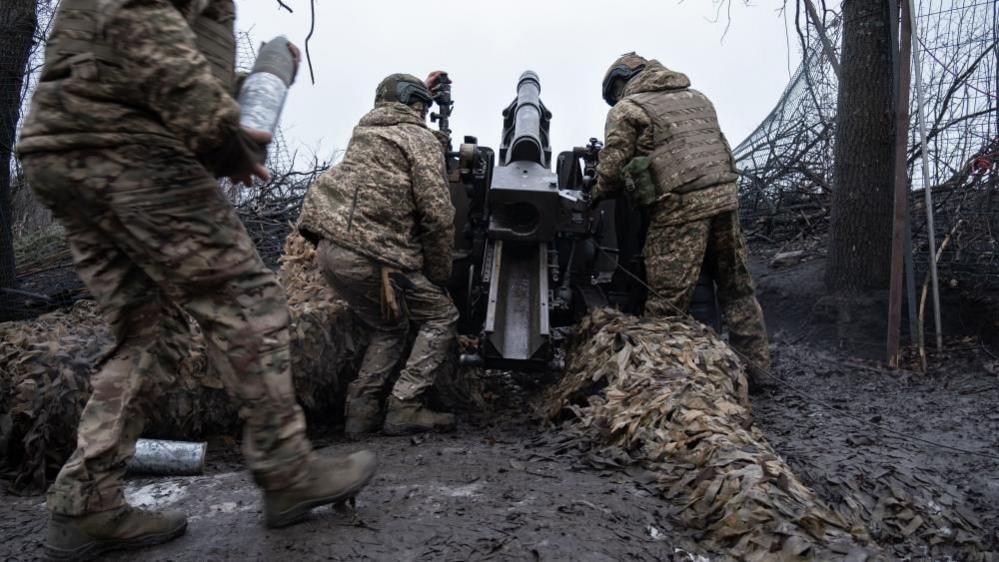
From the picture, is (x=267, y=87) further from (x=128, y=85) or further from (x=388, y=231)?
(x=388, y=231)

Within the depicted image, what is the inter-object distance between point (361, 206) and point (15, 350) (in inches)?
76.5

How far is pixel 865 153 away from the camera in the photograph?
6.77 metres

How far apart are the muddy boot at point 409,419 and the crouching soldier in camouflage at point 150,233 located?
1.97 metres

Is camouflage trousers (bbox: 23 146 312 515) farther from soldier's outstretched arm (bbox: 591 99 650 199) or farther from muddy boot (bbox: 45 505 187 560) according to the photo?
soldier's outstretched arm (bbox: 591 99 650 199)

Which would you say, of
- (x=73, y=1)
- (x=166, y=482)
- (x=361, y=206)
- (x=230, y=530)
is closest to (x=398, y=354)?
(x=361, y=206)

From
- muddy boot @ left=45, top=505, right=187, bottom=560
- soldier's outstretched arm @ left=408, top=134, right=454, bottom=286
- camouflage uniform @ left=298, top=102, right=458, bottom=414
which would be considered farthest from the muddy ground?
soldier's outstretched arm @ left=408, top=134, right=454, bottom=286

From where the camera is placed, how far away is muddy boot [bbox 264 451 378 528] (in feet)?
9.06

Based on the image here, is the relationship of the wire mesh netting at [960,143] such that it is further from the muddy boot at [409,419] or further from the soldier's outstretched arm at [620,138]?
the muddy boot at [409,419]

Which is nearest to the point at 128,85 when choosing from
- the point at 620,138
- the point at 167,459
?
the point at 167,459

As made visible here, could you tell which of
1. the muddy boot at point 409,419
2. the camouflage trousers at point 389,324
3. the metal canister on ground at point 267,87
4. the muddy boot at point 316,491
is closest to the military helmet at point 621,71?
the camouflage trousers at point 389,324

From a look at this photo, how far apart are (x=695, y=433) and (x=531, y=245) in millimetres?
2519

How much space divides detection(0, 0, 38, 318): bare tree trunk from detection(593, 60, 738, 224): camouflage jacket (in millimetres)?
4437

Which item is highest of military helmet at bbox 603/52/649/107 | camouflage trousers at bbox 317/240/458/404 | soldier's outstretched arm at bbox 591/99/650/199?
military helmet at bbox 603/52/649/107

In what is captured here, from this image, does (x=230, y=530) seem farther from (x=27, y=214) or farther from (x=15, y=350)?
(x=27, y=214)
